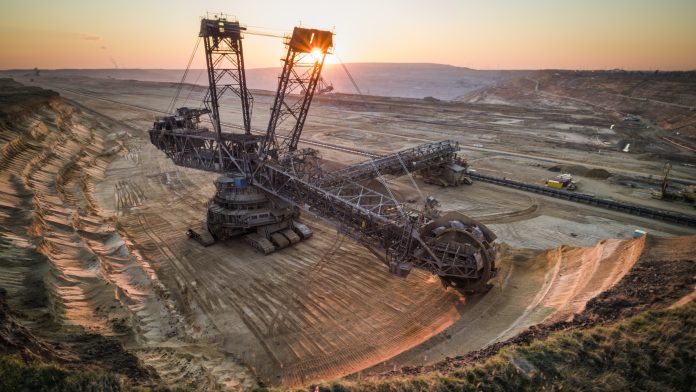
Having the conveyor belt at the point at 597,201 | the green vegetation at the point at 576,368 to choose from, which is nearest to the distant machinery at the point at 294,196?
the green vegetation at the point at 576,368

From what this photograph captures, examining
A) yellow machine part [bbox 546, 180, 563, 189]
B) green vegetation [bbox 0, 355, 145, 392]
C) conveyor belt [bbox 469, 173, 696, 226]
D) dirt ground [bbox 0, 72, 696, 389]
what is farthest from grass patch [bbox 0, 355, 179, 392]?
yellow machine part [bbox 546, 180, 563, 189]

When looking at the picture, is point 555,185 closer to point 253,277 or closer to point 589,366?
point 589,366

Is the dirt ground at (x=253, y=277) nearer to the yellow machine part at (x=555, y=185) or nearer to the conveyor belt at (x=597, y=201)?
the conveyor belt at (x=597, y=201)

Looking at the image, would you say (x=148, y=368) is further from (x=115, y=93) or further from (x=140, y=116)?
(x=115, y=93)

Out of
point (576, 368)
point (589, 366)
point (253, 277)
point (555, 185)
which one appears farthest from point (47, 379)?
point (555, 185)

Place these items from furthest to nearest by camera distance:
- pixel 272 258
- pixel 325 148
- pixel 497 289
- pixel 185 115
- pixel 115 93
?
pixel 115 93 < pixel 325 148 < pixel 185 115 < pixel 272 258 < pixel 497 289

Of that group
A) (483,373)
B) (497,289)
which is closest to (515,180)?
(497,289)
